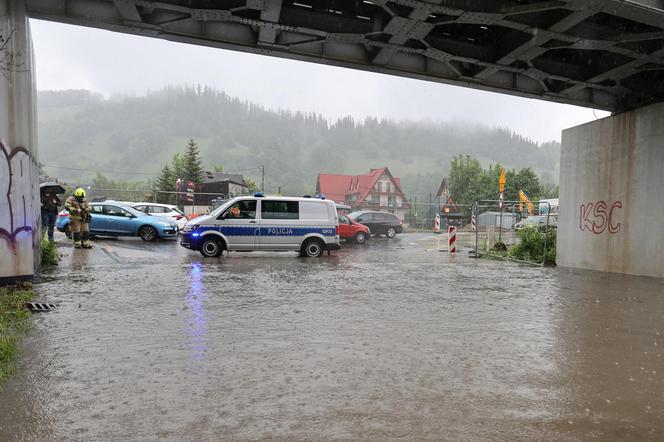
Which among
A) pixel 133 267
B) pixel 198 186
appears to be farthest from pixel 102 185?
pixel 133 267

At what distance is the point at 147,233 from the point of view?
18.0 meters

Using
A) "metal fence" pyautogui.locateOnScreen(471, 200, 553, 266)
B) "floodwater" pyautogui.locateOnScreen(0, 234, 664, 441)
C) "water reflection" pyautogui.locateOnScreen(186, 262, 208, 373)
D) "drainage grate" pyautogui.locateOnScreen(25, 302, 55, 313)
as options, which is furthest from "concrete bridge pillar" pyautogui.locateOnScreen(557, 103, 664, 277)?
"drainage grate" pyautogui.locateOnScreen(25, 302, 55, 313)

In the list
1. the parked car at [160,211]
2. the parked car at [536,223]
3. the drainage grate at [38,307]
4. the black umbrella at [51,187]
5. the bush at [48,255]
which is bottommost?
the drainage grate at [38,307]

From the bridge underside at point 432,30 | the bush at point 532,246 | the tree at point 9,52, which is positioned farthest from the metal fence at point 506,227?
the tree at point 9,52

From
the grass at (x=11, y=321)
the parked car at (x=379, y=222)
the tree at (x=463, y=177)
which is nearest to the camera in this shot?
the grass at (x=11, y=321)

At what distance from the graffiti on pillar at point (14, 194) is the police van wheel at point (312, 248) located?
7761 millimetres

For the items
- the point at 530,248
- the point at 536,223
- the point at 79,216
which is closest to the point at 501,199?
the point at 536,223

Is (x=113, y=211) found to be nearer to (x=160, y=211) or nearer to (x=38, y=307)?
(x=160, y=211)

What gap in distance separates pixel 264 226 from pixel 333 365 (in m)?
9.52

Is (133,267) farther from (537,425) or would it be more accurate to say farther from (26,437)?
(537,425)

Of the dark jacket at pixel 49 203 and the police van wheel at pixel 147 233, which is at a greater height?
the dark jacket at pixel 49 203

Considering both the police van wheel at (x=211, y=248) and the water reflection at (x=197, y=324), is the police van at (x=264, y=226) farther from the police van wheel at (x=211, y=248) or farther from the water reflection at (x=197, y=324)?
the water reflection at (x=197, y=324)

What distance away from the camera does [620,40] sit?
8.84m

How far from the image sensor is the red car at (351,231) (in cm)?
2183
